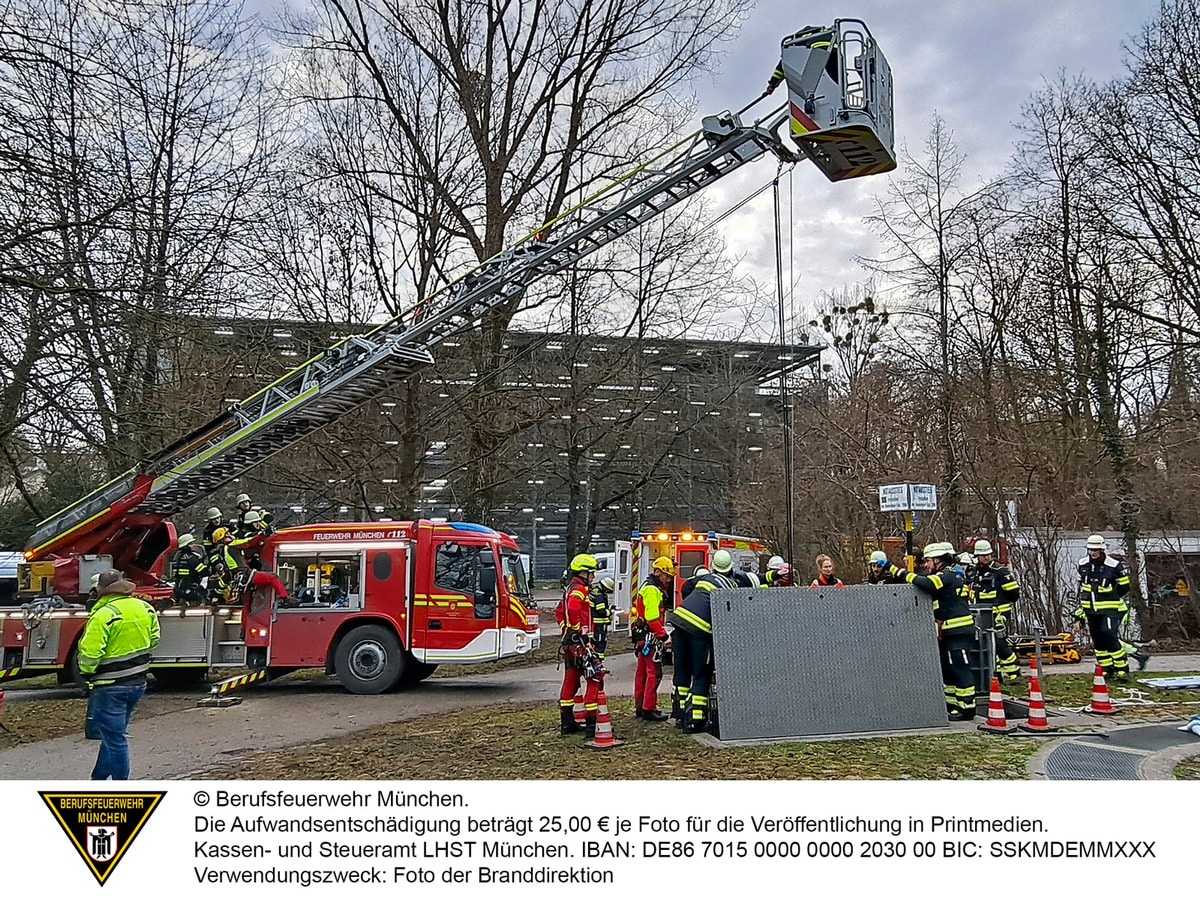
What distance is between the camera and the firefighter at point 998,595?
35.0 ft

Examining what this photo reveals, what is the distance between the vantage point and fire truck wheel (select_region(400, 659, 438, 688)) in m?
13.0

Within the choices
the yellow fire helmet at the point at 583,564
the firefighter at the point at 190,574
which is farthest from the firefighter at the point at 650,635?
the firefighter at the point at 190,574

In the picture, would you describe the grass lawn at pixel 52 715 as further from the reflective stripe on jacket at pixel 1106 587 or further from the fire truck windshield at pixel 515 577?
the reflective stripe on jacket at pixel 1106 587

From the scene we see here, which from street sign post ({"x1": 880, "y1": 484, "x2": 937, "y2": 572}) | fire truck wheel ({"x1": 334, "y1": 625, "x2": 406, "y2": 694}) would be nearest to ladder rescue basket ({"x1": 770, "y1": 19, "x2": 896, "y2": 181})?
street sign post ({"x1": 880, "y1": 484, "x2": 937, "y2": 572})

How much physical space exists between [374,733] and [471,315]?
5142 mm

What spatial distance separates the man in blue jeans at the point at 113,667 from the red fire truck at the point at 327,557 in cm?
474

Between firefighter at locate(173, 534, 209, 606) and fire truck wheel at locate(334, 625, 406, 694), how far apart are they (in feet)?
7.73

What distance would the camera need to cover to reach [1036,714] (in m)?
8.11

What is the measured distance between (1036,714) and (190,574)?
36.7 ft

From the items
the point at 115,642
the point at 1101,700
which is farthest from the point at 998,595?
the point at 115,642

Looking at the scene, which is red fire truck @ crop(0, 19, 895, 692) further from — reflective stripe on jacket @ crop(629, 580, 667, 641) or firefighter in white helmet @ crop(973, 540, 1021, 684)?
firefighter in white helmet @ crop(973, 540, 1021, 684)

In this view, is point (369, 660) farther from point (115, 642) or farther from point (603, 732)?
point (115, 642)

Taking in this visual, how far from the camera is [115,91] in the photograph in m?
8.59
